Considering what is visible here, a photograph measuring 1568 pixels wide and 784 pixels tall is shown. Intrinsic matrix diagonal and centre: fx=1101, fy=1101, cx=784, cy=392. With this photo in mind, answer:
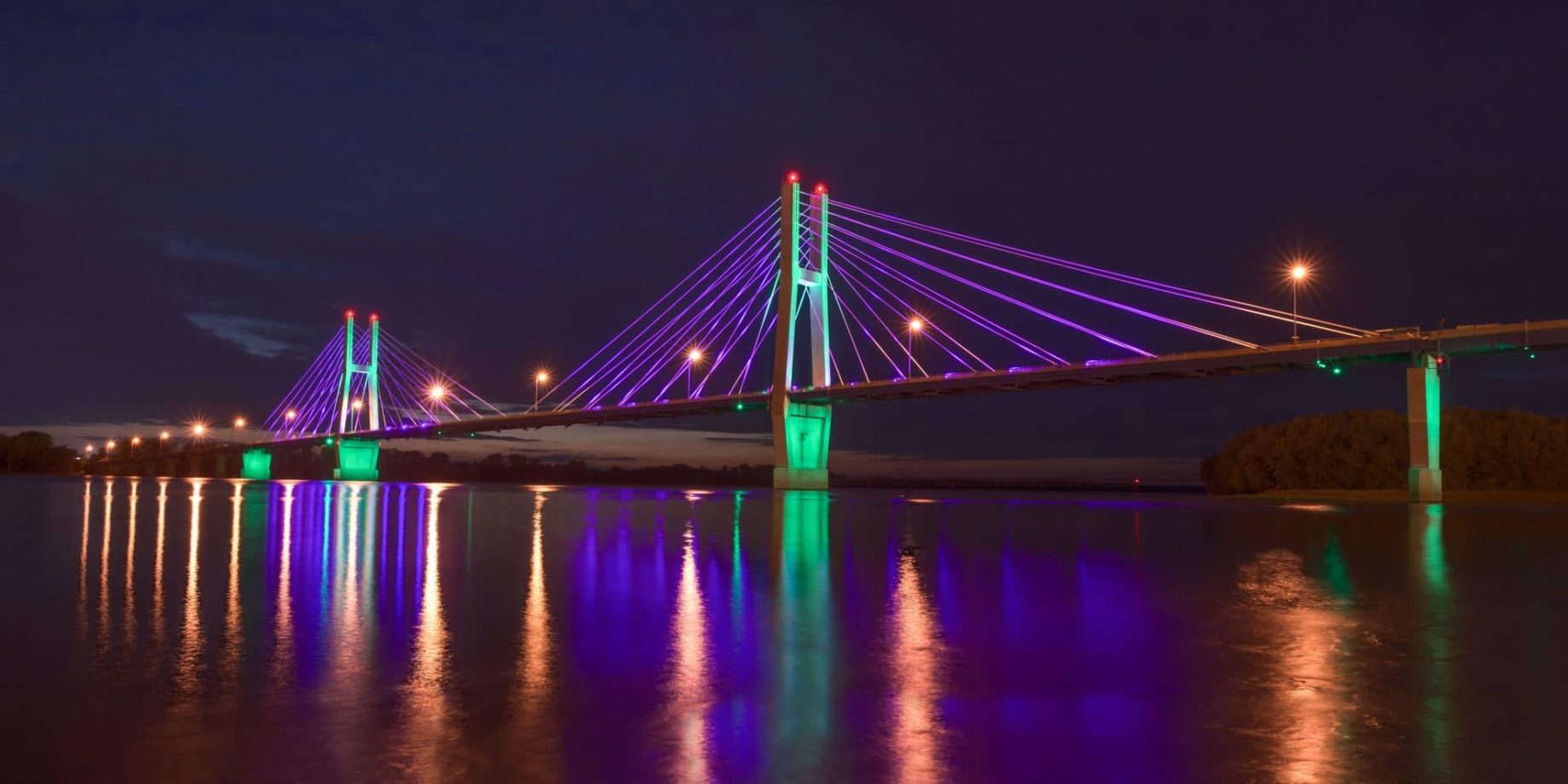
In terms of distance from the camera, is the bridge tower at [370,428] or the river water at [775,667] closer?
the river water at [775,667]

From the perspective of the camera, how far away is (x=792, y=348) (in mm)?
64812

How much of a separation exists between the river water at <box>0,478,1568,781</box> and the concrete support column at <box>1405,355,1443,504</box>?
3473cm

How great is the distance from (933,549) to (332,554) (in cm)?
884

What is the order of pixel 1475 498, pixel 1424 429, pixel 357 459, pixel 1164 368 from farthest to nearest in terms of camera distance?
pixel 357 459, pixel 1164 368, pixel 1475 498, pixel 1424 429

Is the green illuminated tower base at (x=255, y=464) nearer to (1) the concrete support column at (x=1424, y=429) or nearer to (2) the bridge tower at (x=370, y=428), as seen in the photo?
(2) the bridge tower at (x=370, y=428)

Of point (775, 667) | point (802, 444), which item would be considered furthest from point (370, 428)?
point (775, 667)

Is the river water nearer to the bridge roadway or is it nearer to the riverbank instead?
the bridge roadway

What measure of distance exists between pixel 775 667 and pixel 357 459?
100929 millimetres

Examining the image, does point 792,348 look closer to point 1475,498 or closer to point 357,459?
point 1475,498

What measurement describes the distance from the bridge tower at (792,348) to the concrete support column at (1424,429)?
30.2 m

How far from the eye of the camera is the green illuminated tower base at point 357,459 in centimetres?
9812

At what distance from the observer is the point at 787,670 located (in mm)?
6832

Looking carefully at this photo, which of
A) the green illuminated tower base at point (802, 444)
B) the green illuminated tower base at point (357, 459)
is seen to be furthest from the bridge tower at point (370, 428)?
the green illuminated tower base at point (802, 444)

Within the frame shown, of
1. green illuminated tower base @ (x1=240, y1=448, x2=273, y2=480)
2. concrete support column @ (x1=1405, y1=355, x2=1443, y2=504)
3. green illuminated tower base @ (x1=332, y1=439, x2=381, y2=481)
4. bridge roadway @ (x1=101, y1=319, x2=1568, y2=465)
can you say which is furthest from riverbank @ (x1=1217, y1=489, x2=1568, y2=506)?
green illuminated tower base @ (x1=240, y1=448, x2=273, y2=480)
